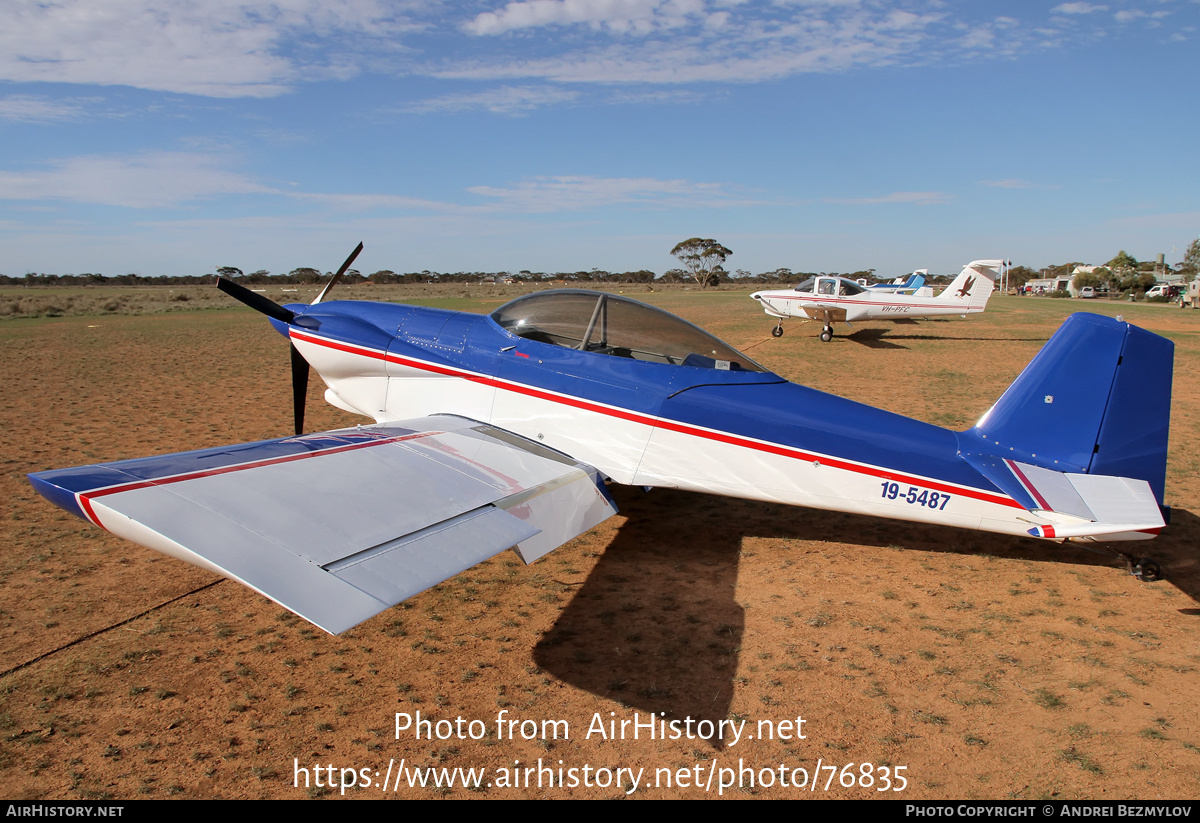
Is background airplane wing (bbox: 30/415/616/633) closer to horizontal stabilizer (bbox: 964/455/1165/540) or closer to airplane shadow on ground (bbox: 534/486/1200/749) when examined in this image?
airplane shadow on ground (bbox: 534/486/1200/749)

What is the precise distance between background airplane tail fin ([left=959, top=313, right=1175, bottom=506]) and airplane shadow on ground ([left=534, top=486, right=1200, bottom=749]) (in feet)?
3.72

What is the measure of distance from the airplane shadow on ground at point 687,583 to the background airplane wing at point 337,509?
0.61m

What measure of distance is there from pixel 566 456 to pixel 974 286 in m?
22.8

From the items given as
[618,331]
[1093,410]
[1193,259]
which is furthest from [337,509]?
[1193,259]

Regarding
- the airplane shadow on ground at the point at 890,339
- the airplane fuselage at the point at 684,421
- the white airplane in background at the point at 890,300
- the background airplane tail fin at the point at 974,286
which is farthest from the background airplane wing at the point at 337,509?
the background airplane tail fin at the point at 974,286

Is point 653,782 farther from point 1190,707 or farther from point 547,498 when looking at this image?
point 1190,707

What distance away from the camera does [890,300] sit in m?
22.5

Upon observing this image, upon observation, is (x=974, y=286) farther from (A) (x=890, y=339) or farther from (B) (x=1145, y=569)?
(B) (x=1145, y=569)

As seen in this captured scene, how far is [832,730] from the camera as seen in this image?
317 centimetres

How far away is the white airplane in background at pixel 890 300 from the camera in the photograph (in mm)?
22438

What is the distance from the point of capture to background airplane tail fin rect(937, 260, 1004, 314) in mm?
22583

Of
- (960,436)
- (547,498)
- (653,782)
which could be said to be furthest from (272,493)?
(960,436)

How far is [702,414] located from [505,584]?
77.0 inches

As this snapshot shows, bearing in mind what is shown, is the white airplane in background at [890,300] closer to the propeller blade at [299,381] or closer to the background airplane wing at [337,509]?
the propeller blade at [299,381]
